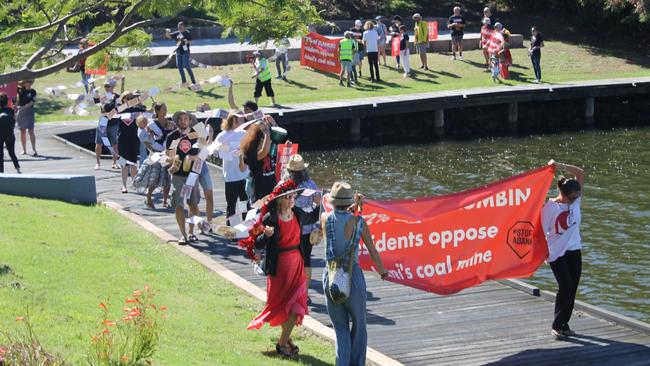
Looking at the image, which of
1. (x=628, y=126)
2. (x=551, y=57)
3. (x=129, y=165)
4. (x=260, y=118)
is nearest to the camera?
(x=260, y=118)

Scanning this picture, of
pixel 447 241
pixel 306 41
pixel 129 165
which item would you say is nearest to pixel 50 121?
pixel 306 41

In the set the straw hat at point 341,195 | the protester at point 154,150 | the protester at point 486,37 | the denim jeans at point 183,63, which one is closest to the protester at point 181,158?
the protester at point 154,150

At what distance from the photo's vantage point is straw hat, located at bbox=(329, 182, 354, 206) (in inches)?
400

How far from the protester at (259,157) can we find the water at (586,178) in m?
4.92

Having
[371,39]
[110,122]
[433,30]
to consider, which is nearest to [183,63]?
[371,39]

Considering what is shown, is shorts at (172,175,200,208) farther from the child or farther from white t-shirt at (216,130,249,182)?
the child

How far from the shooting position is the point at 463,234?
40.3 ft

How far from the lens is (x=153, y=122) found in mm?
19391

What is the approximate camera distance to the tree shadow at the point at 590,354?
11.4m

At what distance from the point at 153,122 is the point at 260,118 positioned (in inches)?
161

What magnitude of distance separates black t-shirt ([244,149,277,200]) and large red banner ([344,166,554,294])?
117 inches

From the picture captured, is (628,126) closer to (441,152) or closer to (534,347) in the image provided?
(441,152)

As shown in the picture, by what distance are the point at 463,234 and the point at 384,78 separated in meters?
28.3

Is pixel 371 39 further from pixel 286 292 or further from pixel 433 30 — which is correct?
pixel 286 292
